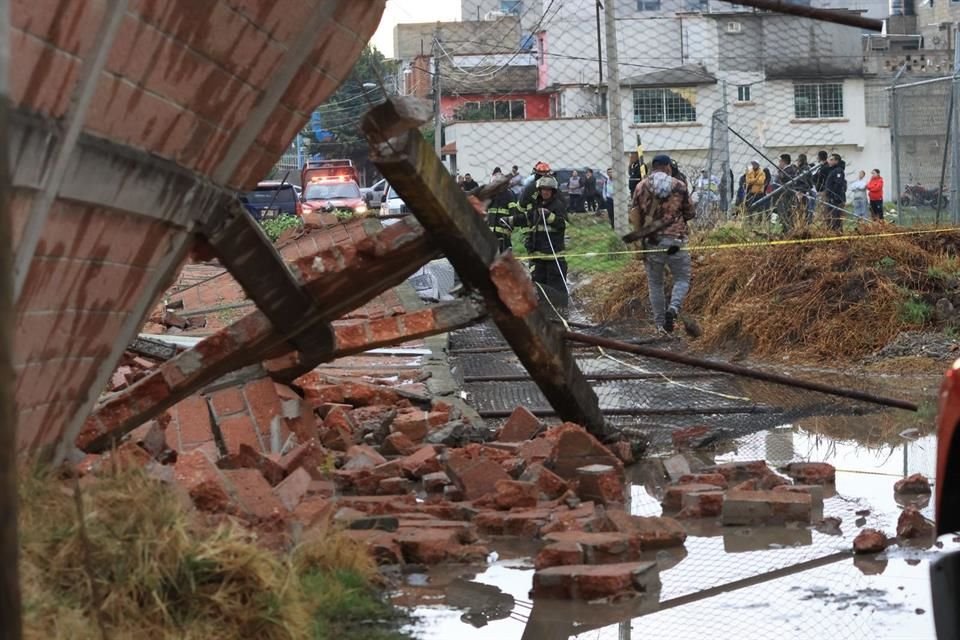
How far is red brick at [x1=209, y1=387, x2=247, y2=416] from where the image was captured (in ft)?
30.3

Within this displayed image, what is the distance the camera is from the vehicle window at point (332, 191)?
3956cm

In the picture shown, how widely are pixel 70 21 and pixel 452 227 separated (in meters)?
3.30

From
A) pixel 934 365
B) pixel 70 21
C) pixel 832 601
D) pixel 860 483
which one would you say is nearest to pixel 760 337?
pixel 934 365

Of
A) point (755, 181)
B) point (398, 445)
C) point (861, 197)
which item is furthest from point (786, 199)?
point (398, 445)

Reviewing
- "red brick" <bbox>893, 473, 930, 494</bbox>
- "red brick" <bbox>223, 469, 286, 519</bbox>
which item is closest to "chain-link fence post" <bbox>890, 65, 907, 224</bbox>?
"red brick" <bbox>893, 473, 930, 494</bbox>

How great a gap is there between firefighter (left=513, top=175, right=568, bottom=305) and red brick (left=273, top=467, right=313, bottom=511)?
1269cm

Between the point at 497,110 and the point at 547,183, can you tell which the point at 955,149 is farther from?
the point at 497,110

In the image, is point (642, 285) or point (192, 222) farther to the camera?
point (642, 285)

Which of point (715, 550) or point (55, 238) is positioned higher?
point (55, 238)

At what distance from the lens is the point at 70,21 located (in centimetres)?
452

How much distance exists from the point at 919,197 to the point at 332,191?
863 inches

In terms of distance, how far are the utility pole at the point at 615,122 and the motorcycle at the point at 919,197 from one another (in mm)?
4380

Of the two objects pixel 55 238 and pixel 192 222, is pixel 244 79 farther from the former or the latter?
pixel 55 238

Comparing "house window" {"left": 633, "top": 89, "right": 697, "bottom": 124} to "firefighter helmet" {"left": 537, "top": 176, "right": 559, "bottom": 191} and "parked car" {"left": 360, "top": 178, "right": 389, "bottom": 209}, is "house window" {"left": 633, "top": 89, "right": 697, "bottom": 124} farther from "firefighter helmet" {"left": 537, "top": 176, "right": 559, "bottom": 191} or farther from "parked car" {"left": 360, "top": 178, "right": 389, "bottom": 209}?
"firefighter helmet" {"left": 537, "top": 176, "right": 559, "bottom": 191}
